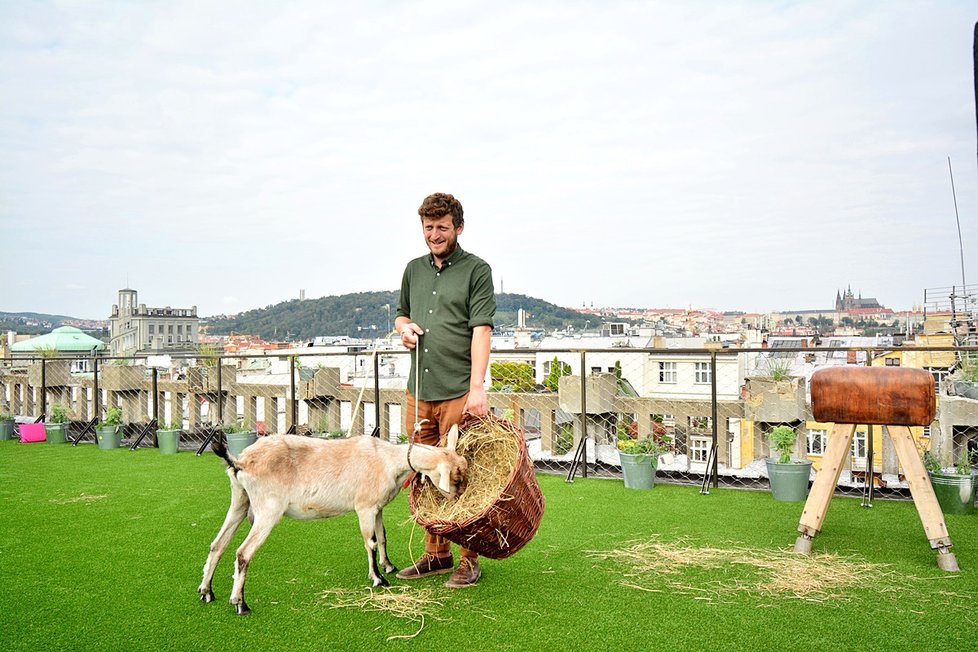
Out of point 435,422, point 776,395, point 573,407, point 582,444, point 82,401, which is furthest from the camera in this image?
point 82,401

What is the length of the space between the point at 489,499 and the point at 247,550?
1103 mm

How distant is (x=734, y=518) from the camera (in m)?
4.82

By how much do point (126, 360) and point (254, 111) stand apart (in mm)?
7095

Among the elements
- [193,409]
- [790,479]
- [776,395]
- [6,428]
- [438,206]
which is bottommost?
[6,428]

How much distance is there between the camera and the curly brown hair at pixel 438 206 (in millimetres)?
3418

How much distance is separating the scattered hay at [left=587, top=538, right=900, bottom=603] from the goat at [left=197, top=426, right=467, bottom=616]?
1177 mm

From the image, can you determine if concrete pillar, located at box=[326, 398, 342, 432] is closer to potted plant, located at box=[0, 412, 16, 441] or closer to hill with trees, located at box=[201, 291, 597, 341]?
potted plant, located at box=[0, 412, 16, 441]

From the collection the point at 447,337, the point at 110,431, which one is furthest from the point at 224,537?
the point at 110,431

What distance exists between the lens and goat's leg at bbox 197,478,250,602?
10.2ft

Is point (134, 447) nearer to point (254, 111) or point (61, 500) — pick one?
point (61, 500)

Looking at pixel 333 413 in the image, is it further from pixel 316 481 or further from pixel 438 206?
pixel 438 206

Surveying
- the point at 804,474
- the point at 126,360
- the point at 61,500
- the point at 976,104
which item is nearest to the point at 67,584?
the point at 61,500

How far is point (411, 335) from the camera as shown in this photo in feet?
11.6

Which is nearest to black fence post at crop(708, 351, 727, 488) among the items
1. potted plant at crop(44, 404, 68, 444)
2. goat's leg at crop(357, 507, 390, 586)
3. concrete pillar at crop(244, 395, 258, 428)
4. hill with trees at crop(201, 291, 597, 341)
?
goat's leg at crop(357, 507, 390, 586)
